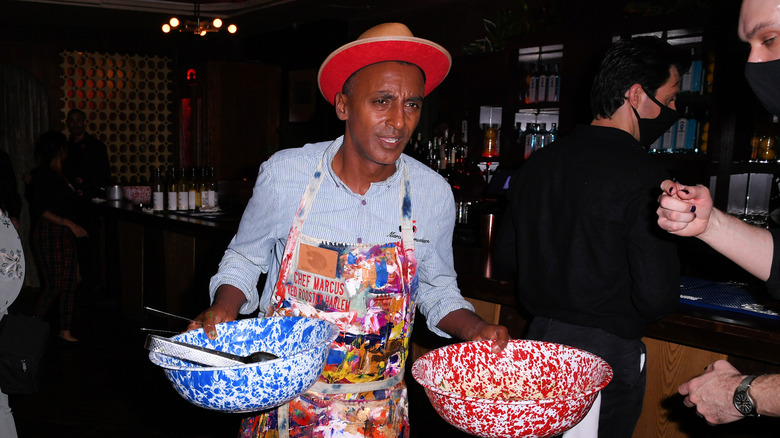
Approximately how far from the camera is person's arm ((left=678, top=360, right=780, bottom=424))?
1.28 m

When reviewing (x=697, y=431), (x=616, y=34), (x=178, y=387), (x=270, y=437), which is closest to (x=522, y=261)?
(x=697, y=431)

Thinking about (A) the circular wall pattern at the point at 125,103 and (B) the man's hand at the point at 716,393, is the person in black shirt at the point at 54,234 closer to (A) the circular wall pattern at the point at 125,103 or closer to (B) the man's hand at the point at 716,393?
(A) the circular wall pattern at the point at 125,103

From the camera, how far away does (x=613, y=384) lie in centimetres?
192

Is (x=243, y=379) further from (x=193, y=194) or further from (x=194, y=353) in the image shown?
(x=193, y=194)

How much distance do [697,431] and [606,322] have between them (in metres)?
0.66

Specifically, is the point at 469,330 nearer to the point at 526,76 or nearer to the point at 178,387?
the point at 178,387

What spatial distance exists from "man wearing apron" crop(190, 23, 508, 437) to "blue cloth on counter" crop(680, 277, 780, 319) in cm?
110

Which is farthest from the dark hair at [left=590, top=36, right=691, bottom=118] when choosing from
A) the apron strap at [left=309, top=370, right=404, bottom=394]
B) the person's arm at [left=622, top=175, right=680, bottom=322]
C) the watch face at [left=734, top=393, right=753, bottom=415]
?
the apron strap at [left=309, top=370, right=404, bottom=394]

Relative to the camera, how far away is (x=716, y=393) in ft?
4.46

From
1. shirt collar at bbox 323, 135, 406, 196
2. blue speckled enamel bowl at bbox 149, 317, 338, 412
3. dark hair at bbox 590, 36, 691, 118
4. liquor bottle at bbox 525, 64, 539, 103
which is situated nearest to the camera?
blue speckled enamel bowl at bbox 149, 317, 338, 412

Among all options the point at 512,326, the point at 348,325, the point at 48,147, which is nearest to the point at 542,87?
the point at 512,326

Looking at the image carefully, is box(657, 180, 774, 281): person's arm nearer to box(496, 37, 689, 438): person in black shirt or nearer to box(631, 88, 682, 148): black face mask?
box(496, 37, 689, 438): person in black shirt

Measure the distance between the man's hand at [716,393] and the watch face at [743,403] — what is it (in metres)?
0.01

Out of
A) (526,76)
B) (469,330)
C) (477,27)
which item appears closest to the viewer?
(469,330)
